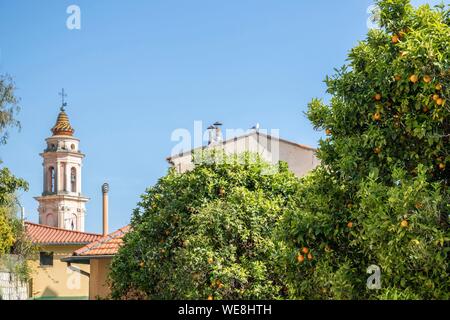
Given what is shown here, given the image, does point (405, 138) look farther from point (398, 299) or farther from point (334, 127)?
point (398, 299)

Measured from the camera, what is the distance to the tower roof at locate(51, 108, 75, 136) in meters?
82.2

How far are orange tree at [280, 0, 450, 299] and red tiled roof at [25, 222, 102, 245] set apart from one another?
42211 millimetres

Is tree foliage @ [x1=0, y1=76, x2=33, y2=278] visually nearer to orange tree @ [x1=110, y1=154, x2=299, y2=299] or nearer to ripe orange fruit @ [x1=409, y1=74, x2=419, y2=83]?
orange tree @ [x1=110, y1=154, x2=299, y2=299]

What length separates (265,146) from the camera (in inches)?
1121

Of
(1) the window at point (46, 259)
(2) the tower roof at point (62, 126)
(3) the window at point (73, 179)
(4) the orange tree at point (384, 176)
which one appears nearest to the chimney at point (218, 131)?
(4) the orange tree at point (384, 176)

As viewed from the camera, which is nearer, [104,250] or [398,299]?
[398,299]

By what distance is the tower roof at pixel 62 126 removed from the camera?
82.2 m

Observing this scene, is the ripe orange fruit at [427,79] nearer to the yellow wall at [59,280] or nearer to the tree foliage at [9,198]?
the tree foliage at [9,198]

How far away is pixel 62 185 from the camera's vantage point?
94875 millimetres

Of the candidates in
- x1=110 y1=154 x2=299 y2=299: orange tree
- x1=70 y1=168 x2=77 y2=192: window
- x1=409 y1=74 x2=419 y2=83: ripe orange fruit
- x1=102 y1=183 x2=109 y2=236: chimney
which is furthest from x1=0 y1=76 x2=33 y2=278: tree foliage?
x1=70 y1=168 x2=77 y2=192: window

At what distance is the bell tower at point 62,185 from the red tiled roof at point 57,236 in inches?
1375

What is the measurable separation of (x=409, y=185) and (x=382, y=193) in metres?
0.33

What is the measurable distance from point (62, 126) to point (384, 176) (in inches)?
3016

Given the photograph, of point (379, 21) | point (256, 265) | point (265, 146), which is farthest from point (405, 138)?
point (265, 146)
